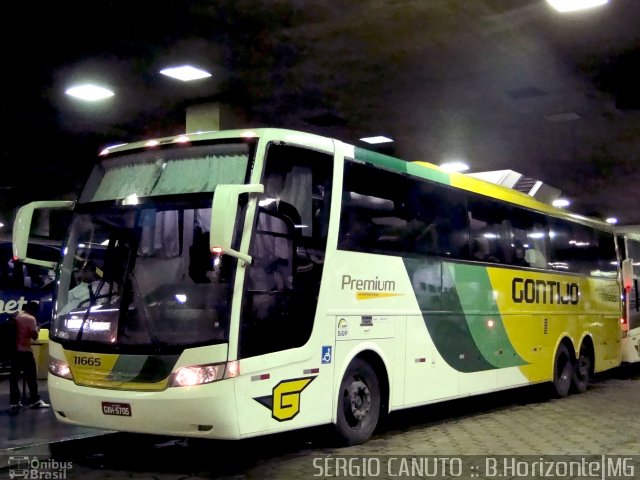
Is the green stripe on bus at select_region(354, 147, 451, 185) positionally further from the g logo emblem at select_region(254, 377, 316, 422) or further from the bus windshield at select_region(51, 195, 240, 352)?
the g logo emblem at select_region(254, 377, 316, 422)

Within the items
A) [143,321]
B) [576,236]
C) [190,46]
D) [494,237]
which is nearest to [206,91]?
[190,46]

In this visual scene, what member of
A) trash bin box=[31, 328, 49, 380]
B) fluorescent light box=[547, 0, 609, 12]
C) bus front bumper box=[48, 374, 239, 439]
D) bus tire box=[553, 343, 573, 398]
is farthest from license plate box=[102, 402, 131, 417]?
bus tire box=[553, 343, 573, 398]

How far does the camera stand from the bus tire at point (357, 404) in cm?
830

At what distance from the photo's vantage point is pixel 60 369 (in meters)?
7.55

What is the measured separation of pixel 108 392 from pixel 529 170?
1578 centimetres

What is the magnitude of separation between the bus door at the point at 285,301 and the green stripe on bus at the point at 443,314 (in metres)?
2.07

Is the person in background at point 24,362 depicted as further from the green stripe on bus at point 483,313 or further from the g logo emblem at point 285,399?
the green stripe on bus at point 483,313

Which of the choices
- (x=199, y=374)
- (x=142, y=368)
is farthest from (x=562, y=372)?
(x=142, y=368)

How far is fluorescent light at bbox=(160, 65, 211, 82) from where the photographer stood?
11.7 metres

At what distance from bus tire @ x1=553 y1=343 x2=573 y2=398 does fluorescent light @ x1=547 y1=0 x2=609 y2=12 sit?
708 centimetres

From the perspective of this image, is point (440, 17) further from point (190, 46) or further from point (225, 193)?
point (225, 193)

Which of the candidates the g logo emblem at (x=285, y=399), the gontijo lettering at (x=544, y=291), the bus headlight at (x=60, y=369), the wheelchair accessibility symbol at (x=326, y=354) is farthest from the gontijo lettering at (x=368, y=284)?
the gontijo lettering at (x=544, y=291)

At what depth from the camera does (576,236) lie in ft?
49.5

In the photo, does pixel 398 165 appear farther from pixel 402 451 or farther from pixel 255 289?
pixel 402 451
